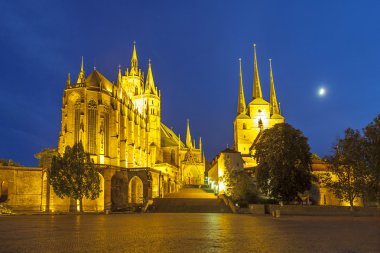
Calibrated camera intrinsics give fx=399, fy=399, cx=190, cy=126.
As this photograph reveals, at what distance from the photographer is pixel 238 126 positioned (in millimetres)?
105688

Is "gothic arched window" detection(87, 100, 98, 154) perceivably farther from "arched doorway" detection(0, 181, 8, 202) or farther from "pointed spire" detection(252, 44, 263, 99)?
"pointed spire" detection(252, 44, 263, 99)

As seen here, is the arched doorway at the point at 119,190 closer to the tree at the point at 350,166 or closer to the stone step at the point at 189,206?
the stone step at the point at 189,206

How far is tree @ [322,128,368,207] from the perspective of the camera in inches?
1709

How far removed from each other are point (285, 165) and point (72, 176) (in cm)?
2559

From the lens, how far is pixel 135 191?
6750cm

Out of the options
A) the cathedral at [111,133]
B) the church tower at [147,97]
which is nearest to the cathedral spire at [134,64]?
the church tower at [147,97]

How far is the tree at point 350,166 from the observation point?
142 feet

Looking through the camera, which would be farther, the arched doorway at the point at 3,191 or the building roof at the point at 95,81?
the building roof at the point at 95,81

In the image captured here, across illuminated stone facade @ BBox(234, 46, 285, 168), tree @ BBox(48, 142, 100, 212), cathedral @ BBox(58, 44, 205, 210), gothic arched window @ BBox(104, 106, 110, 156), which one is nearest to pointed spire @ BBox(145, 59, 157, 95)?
cathedral @ BBox(58, 44, 205, 210)

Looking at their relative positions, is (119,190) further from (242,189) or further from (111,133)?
(242,189)

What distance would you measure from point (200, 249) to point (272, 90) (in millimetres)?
102615

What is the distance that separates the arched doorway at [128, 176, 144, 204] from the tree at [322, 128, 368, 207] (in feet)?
101

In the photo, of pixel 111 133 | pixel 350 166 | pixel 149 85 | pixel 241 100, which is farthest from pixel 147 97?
pixel 350 166

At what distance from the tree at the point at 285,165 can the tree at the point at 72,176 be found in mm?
21248
